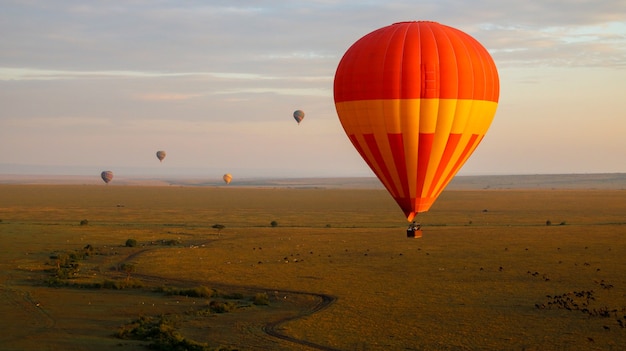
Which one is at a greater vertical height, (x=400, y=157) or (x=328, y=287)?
(x=400, y=157)

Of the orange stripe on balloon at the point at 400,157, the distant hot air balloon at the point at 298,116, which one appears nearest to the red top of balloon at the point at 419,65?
the orange stripe on balloon at the point at 400,157

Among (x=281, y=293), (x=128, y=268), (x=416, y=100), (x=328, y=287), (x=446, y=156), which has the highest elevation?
(x=416, y=100)

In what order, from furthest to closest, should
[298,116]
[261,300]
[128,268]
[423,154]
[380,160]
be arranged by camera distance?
[298,116] → [128,268] → [380,160] → [423,154] → [261,300]

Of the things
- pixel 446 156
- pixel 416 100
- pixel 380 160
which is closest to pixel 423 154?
pixel 446 156

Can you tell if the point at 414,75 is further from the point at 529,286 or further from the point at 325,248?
the point at 325,248

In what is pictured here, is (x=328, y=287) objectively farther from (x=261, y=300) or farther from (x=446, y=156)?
(x=446, y=156)

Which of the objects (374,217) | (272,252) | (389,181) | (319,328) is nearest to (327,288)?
(389,181)
